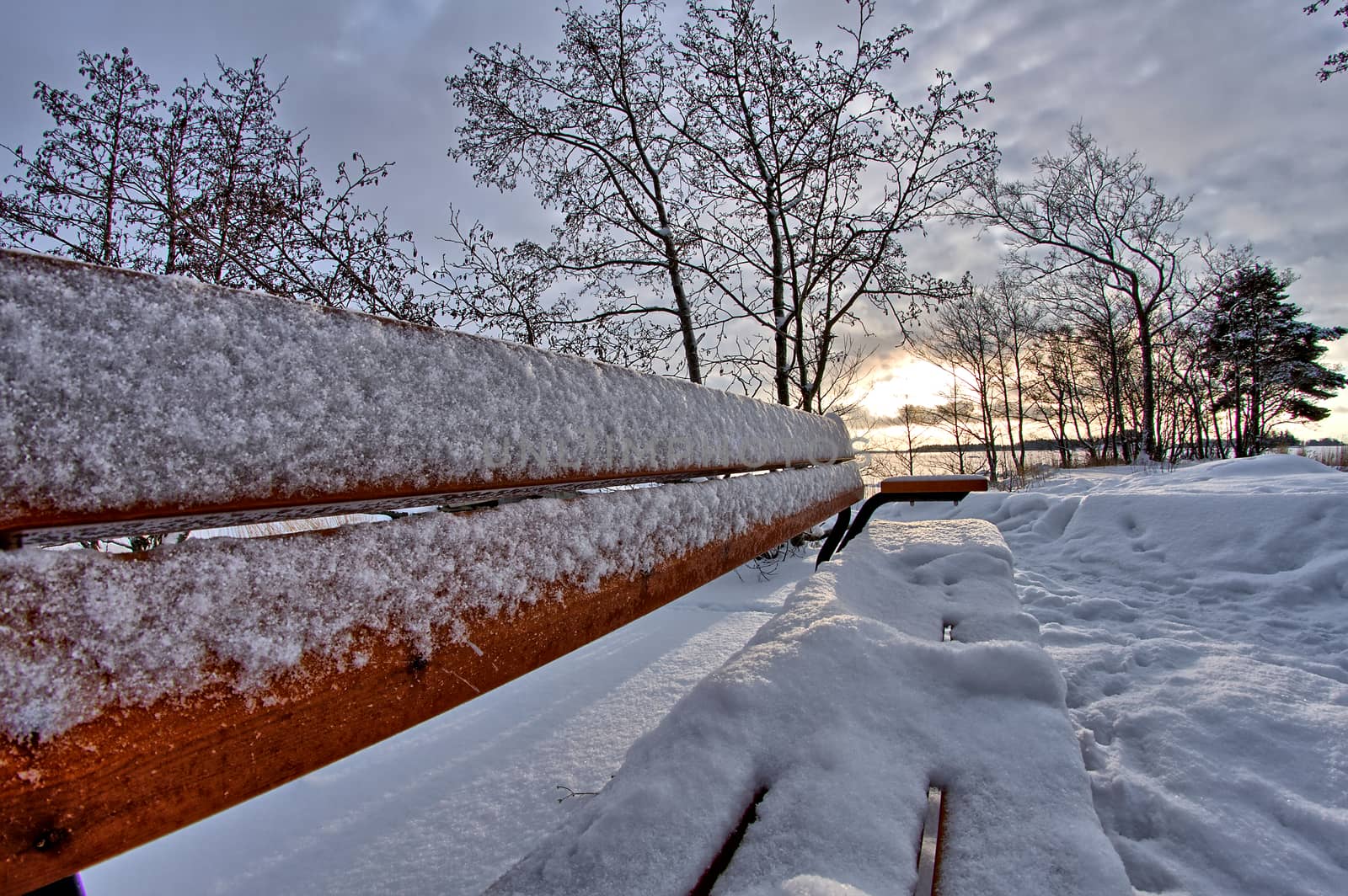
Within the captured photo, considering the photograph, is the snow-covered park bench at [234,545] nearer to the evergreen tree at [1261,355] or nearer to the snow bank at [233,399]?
the snow bank at [233,399]

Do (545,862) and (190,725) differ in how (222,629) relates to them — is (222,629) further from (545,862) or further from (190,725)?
(545,862)

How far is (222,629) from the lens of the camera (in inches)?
19.5

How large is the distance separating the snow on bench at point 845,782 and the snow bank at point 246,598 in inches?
11.9

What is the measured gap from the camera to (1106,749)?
5.24ft

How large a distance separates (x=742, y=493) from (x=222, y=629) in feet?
3.84

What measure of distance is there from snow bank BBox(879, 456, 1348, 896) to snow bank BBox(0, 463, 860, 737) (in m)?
1.27

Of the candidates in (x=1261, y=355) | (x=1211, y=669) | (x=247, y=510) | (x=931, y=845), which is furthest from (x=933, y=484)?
(x=1261, y=355)

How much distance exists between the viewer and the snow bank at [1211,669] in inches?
47.2

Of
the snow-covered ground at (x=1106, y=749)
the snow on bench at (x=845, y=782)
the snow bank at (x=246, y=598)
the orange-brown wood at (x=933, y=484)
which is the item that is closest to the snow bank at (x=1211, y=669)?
the snow-covered ground at (x=1106, y=749)

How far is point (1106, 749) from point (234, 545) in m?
2.02

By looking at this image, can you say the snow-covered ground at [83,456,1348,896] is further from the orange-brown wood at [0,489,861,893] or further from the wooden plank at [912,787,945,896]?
the orange-brown wood at [0,489,861,893]

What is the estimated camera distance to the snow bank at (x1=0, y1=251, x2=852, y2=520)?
16.7 inches

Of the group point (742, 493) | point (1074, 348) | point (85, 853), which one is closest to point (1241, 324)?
point (1074, 348)

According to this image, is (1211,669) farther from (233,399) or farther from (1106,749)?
(233,399)
